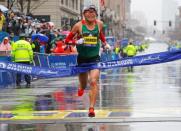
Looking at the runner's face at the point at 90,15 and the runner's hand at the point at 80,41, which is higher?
the runner's face at the point at 90,15

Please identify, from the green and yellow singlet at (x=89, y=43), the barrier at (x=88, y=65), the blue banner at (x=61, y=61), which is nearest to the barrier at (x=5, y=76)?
the blue banner at (x=61, y=61)

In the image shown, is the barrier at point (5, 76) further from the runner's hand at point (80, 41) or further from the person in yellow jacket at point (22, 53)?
the runner's hand at point (80, 41)

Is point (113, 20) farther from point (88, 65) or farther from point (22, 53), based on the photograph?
point (88, 65)

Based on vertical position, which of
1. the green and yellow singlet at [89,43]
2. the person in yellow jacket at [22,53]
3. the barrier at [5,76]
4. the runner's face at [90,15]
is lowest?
the barrier at [5,76]

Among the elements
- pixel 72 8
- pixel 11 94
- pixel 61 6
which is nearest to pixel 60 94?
pixel 11 94

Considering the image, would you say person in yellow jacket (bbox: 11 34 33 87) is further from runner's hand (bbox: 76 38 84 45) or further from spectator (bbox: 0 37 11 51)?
runner's hand (bbox: 76 38 84 45)

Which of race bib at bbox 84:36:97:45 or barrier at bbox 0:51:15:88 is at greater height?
race bib at bbox 84:36:97:45

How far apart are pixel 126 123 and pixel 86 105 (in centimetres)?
323

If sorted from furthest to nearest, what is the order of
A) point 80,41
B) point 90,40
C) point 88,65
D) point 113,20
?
point 113,20 < point 88,65 < point 90,40 < point 80,41

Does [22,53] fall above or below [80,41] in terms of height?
below

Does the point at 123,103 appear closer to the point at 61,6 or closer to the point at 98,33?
the point at 98,33

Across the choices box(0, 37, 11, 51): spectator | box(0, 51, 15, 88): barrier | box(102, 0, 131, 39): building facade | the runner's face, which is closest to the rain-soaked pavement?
the runner's face

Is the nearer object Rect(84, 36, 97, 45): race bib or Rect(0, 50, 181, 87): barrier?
Rect(84, 36, 97, 45): race bib

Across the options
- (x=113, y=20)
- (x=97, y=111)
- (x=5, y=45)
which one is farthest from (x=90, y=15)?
(x=113, y=20)
